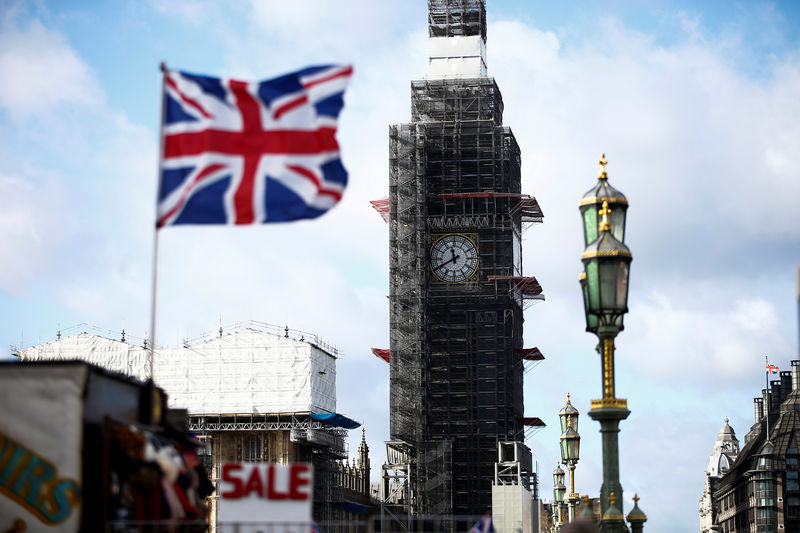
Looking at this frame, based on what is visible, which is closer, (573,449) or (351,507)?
(573,449)

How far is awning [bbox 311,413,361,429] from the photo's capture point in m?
116

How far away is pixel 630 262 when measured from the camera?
32.6 meters

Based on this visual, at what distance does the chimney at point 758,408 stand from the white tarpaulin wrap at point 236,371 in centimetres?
8246

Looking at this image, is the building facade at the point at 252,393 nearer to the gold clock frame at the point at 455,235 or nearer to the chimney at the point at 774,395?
the gold clock frame at the point at 455,235

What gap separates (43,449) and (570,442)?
4013 cm

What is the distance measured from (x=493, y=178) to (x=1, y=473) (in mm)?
96857

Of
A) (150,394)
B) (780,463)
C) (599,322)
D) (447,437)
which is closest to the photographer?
(150,394)

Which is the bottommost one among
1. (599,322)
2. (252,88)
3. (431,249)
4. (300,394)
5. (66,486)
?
(66,486)

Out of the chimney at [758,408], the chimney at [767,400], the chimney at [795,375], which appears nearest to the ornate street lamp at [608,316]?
the chimney at [795,375]

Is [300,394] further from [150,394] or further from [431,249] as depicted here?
[150,394]

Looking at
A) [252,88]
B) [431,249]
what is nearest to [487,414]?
[431,249]

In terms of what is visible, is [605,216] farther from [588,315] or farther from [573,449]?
[573,449]

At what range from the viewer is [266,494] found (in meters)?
21.5

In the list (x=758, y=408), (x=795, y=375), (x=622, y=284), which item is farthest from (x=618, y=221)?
(x=758, y=408)
